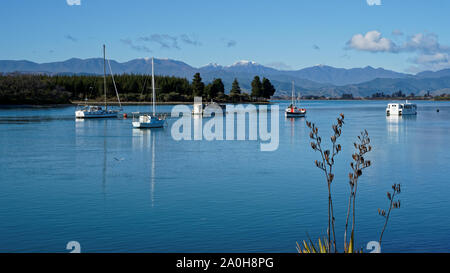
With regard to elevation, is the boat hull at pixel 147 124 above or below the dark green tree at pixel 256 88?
below

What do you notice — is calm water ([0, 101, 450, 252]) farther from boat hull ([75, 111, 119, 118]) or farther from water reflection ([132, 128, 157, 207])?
boat hull ([75, 111, 119, 118])

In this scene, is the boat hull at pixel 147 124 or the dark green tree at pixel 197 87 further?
the dark green tree at pixel 197 87

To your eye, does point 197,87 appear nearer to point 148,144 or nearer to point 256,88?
point 256,88

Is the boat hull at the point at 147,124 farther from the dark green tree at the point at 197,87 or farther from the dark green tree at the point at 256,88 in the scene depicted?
the dark green tree at the point at 256,88

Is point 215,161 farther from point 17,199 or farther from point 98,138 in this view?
point 98,138

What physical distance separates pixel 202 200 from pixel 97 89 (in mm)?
154081

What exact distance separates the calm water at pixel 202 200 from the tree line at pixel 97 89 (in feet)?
312

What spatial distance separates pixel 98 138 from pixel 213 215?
32365 mm

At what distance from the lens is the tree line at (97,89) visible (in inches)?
5207

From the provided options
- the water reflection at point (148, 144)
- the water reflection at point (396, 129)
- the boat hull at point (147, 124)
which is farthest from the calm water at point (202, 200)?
the boat hull at point (147, 124)

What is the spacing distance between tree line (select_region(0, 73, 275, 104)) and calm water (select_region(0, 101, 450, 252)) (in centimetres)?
9517

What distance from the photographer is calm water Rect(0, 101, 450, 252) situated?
44.2 feet
